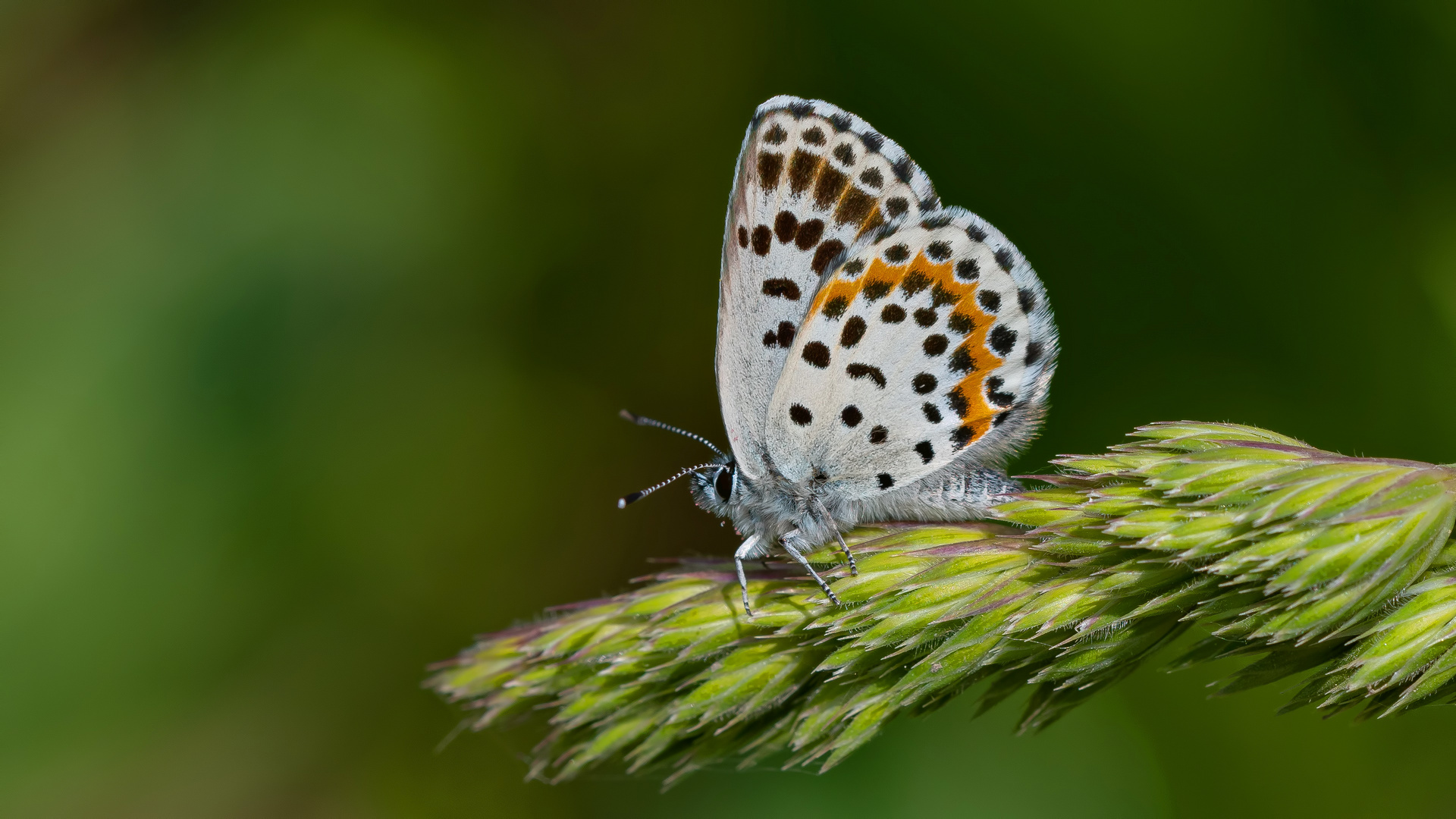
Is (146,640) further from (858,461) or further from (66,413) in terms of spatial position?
(858,461)

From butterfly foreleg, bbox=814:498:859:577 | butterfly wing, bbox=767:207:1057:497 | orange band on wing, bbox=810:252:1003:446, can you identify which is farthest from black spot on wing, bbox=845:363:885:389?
butterfly foreleg, bbox=814:498:859:577

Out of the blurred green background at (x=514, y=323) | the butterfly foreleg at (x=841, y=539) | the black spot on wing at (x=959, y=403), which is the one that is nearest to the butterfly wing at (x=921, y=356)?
the black spot on wing at (x=959, y=403)

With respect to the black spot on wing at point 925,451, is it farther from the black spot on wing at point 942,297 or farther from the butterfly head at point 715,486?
the butterfly head at point 715,486

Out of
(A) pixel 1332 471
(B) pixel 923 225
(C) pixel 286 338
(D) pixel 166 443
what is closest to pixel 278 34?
(C) pixel 286 338

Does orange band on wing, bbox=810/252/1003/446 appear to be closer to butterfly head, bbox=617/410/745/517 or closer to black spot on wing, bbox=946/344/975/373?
black spot on wing, bbox=946/344/975/373

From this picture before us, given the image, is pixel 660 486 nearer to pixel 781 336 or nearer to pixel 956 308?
pixel 781 336

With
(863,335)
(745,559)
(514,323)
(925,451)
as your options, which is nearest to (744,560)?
(745,559)
